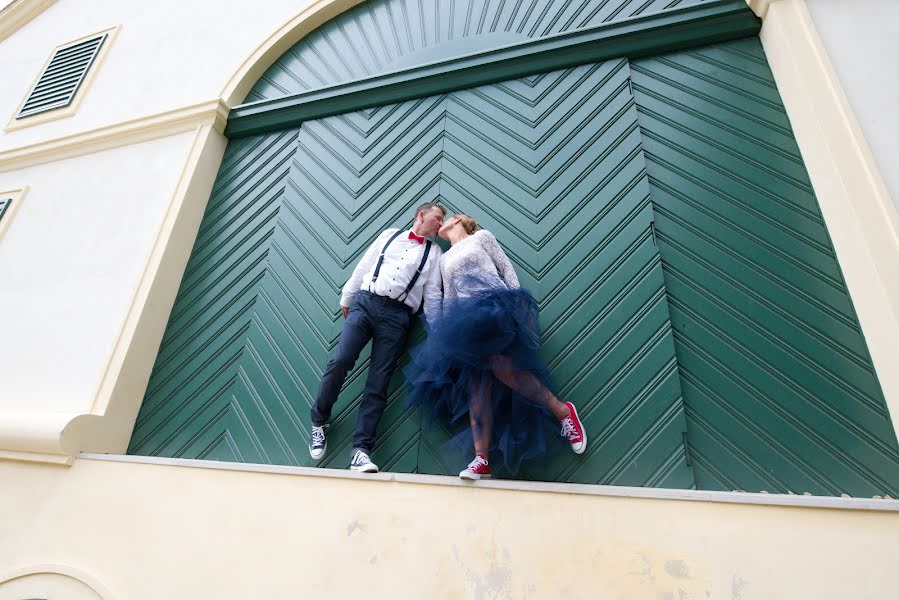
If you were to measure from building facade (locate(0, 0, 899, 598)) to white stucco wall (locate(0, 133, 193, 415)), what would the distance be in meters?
0.03

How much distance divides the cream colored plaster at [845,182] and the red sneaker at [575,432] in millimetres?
1488

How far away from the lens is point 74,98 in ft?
20.1

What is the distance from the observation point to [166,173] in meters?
5.02

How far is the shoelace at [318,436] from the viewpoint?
349 cm

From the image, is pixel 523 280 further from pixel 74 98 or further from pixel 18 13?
pixel 18 13

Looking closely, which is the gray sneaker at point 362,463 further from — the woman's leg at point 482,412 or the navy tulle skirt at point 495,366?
the woman's leg at point 482,412

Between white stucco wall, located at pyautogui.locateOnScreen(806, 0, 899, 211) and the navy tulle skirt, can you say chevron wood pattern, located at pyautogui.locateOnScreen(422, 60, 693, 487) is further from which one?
white stucco wall, located at pyautogui.locateOnScreen(806, 0, 899, 211)

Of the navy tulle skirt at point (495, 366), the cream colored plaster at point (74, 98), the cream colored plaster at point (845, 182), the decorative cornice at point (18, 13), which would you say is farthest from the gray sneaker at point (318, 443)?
the decorative cornice at point (18, 13)

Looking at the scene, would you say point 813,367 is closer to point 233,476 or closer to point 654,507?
point 654,507

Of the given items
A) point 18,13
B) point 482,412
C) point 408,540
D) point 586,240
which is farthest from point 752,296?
point 18,13

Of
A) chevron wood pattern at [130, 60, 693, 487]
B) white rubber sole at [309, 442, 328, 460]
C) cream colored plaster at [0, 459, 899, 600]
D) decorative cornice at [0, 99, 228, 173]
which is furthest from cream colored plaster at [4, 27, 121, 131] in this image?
white rubber sole at [309, 442, 328, 460]

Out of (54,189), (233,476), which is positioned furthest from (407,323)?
(54,189)

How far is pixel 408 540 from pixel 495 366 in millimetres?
1013

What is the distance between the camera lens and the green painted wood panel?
273 cm
